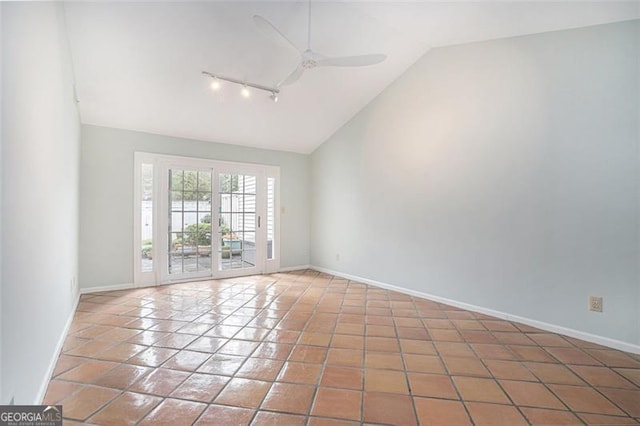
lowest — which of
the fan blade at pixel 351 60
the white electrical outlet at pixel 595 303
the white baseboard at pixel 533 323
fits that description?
the white baseboard at pixel 533 323

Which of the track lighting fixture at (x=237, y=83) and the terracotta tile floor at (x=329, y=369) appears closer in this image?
the terracotta tile floor at (x=329, y=369)

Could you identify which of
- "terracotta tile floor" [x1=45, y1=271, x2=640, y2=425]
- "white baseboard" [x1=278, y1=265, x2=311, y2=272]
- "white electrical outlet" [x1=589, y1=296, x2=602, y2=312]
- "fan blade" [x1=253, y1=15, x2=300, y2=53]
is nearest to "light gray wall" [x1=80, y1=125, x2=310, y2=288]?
"terracotta tile floor" [x1=45, y1=271, x2=640, y2=425]

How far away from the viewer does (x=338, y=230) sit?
536 centimetres

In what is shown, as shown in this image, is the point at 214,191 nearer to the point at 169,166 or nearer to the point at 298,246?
the point at 169,166

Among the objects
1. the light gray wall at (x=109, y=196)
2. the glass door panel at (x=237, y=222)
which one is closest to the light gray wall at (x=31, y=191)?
the light gray wall at (x=109, y=196)

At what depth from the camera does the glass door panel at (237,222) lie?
5.14 metres

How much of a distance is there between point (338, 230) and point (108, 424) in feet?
13.4

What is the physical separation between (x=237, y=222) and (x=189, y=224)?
2.60ft

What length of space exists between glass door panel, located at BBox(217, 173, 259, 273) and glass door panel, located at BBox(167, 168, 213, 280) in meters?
0.21

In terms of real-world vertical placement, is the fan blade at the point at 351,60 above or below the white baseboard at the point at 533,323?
above

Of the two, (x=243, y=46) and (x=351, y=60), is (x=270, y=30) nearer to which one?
(x=351, y=60)

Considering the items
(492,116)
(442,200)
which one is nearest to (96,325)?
(442,200)

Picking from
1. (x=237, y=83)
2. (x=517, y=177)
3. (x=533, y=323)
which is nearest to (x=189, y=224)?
(x=237, y=83)

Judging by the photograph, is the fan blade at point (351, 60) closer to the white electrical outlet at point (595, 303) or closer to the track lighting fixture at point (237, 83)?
the track lighting fixture at point (237, 83)
